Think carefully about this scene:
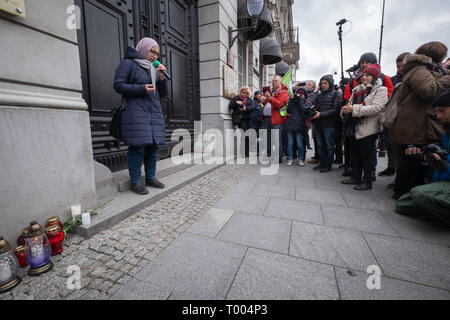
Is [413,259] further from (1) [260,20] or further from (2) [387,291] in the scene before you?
(1) [260,20]

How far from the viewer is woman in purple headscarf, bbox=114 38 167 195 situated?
269 cm

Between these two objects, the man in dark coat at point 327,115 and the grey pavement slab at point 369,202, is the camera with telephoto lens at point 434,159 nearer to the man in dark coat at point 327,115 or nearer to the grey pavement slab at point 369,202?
the grey pavement slab at point 369,202

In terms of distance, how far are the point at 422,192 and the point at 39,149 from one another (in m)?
3.84

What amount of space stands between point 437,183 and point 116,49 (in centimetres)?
476

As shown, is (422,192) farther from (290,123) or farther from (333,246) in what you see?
(290,123)

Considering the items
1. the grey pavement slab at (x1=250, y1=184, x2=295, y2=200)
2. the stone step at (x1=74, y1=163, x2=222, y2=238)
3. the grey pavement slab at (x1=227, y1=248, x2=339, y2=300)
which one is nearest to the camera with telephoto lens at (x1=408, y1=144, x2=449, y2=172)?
the grey pavement slab at (x1=250, y1=184, x2=295, y2=200)

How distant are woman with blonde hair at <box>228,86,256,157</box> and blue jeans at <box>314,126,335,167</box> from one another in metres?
2.22

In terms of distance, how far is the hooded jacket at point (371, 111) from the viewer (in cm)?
340

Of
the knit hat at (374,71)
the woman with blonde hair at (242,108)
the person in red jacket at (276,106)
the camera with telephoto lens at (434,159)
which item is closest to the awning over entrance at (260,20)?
the woman with blonde hair at (242,108)

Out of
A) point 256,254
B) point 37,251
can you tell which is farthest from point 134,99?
point 256,254

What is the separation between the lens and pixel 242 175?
4797mm

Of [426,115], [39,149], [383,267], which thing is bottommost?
[383,267]

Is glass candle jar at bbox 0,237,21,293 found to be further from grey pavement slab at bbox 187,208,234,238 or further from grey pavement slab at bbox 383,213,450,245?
grey pavement slab at bbox 383,213,450,245
